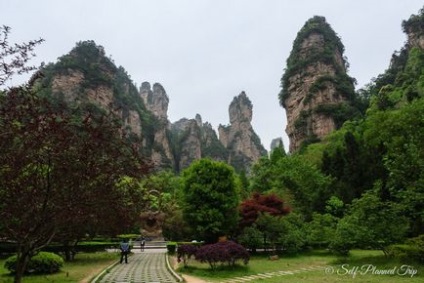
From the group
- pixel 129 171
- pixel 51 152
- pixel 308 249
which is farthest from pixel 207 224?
pixel 51 152

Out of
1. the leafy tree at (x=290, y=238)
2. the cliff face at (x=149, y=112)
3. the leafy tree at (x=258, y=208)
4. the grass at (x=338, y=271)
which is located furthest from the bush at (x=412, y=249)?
the cliff face at (x=149, y=112)

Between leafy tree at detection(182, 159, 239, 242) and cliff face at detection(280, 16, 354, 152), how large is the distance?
47286 mm

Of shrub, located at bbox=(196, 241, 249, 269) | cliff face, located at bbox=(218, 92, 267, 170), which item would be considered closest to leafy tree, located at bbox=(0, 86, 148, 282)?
shrub, located at bbox=(196, 241, 249, 269)

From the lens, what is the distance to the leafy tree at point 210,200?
24922mm

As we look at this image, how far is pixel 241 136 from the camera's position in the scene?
12231 cm

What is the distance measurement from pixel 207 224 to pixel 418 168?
12518 mm

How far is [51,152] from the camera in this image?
31.1 ft

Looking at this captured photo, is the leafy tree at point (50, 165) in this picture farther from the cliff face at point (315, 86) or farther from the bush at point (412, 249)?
the cliff face at point (315, 86)

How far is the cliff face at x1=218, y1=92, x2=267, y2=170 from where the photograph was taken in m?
120

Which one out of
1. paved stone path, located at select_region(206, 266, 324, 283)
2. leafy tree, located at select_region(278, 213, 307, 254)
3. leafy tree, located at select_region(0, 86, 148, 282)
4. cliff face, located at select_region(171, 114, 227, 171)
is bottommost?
paved stone path, located at select_region(206, 266, 324, 283)

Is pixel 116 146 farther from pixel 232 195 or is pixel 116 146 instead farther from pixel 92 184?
pixel 232 195

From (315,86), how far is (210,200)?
53.3m

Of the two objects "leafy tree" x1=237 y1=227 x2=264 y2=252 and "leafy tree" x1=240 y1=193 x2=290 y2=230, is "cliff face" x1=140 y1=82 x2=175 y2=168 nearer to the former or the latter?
"leafy tree" x1=240 y1=193 x2=290 y2=230

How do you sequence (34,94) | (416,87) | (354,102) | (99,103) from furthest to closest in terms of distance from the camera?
(99,103) < (354,102) < (416,87) < (34,94)
